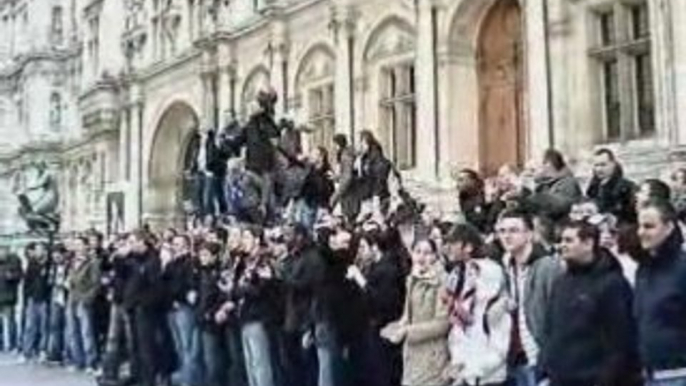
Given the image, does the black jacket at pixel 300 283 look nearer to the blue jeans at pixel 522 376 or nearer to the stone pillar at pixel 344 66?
the blue jeans at pixel 522 376

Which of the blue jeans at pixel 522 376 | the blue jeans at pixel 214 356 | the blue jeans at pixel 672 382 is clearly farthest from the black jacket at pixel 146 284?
the blue jeans at pixel 672 382

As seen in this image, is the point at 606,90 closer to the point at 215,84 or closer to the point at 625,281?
the point at 625,281

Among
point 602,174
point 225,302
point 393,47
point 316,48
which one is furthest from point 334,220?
point 316,48

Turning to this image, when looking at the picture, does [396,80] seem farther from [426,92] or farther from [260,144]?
[260,144]

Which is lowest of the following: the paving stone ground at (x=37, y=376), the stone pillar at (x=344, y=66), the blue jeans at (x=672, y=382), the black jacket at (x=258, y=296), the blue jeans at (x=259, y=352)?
the paving stone ground at (x=37, y=376)

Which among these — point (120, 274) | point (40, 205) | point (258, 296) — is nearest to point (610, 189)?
point (258, 296)

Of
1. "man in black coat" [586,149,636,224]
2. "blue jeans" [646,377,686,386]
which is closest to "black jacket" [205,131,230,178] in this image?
"man in black coat" [586,149,636,224]

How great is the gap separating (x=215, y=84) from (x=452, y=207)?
11529mm

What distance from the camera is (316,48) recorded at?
22609 millimetres

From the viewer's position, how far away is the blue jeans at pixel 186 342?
12188mm

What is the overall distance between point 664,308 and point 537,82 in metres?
10.4

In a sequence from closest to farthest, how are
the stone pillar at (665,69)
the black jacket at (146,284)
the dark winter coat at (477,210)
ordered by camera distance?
the dark winter coat at (477,210)
the black jacket at (146,284)
the stone pillar at (665,69)

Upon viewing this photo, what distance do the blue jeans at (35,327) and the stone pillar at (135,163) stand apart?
13220mm

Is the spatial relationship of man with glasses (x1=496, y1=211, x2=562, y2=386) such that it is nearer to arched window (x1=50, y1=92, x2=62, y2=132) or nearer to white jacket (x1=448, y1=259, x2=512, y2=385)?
white jacket (x1=448, y1=259, x2=512, y2=385)
